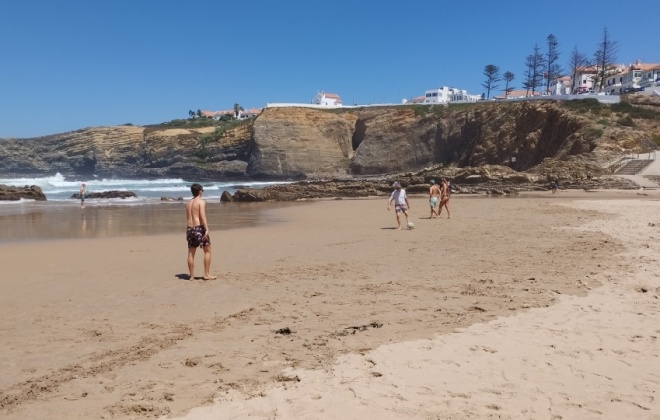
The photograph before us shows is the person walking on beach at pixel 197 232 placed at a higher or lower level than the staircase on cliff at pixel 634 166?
lower

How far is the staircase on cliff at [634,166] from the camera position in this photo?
3159 centimetres

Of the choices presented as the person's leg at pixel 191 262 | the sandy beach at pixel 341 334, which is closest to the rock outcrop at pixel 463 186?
the sandy beach at pixel 341 334

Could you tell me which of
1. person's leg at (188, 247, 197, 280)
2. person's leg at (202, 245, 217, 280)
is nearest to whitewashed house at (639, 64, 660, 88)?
person's leg at (202, 245, 217, 280)

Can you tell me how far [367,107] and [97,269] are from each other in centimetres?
6566

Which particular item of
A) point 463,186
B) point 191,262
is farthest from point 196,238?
point 463,186

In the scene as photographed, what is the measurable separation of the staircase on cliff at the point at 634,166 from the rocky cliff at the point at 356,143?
1.02m

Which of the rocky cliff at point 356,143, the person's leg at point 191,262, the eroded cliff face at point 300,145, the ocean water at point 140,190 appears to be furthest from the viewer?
the eroded cliff face at point 300,145

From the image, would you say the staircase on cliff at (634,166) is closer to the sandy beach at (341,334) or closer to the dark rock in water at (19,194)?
the sandy beach at (341,334)

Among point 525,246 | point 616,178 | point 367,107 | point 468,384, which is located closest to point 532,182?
point 616,178

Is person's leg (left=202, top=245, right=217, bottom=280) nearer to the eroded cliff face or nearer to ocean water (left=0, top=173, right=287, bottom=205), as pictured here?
ocean water (left=0, top=173, right=287, bottom=205)

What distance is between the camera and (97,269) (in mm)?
9062

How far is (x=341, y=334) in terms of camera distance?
511 cm

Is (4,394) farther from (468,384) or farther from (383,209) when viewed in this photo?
(383,209)

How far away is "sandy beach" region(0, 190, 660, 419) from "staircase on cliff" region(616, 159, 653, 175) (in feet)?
79.0
